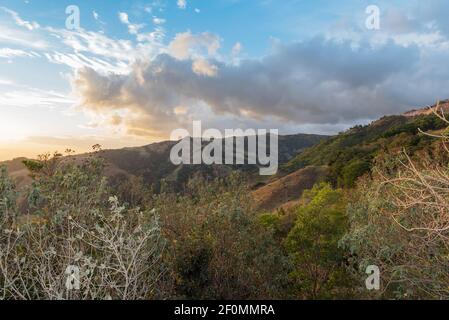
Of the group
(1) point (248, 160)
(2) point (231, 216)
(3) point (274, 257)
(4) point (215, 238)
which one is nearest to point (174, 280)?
(4) point (215, 238)

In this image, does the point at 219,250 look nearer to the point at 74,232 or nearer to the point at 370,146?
the point at 74,232

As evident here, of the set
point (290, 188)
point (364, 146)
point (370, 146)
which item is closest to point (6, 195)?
point (290, 188)

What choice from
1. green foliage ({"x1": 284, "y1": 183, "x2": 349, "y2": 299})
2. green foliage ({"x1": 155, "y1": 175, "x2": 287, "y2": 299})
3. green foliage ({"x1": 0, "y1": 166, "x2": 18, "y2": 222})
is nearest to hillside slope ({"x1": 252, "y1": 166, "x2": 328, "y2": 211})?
green foliage ({"x1": 284, "y1": 183, "x2": 349, "y2": 299})

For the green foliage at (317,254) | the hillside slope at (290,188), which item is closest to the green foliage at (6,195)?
the green foliage at (317,254)

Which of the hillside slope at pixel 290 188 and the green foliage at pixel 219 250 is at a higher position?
the hillside slope at pixel 290 188

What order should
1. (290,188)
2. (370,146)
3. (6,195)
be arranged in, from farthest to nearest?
1. (370,146)
2. (290,188)
3. (6,195)

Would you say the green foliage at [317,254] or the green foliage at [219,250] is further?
the green foliage at [317,254]

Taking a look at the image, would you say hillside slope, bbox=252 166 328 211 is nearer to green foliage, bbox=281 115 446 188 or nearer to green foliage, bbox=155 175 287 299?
green foliage, bbox=281 115 446 188

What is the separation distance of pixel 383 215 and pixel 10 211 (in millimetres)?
13827

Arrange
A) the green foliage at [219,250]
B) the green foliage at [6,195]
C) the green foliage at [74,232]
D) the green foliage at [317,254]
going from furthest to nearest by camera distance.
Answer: the green foliage at [317,254] < the green foliage at [219,250] < the green foliage at [6,195] < the green foliage at [74,232]

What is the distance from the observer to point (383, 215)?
1714 centimetres

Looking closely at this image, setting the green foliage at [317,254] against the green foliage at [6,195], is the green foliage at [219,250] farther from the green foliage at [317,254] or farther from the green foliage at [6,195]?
the green foliage at [317,254]

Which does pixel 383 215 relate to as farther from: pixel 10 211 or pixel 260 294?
pixel 10 211
